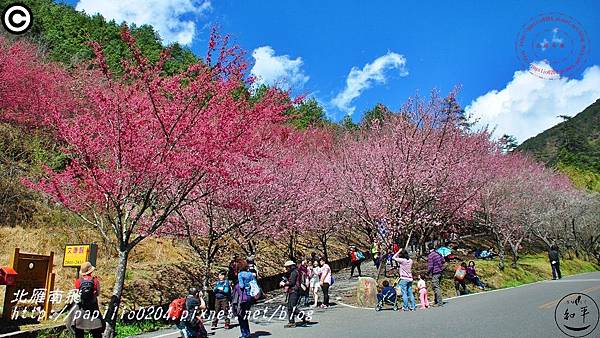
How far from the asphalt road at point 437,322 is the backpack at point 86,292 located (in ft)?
9.54

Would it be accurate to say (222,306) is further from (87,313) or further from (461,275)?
(461,275)

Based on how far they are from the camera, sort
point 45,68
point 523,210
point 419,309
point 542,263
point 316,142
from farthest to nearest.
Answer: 1. point 316,142
2. point 542,263
3. point 523,210
4. point 45,68
5. point 419,309

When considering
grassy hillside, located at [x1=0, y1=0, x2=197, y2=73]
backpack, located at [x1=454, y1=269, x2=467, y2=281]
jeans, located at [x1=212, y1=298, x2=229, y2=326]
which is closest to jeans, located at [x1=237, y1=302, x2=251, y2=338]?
jeans, located at [x1=212, y1=298, x2=229, y2=326]

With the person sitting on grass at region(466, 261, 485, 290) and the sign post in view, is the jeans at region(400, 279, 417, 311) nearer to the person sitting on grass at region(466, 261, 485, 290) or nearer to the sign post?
the person sitting on grass at region(466, 261, 485, 290)

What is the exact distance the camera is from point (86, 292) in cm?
714

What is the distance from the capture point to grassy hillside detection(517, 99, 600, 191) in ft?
160

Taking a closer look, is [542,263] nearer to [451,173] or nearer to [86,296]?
[451,173]

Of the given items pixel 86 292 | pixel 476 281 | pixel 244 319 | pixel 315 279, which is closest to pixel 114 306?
pixel 86 292

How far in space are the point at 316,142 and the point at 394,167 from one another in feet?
55.6

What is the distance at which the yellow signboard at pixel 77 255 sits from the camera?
9.69 meters

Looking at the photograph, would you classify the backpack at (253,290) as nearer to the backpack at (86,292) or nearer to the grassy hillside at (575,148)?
the backpack at (86,292)

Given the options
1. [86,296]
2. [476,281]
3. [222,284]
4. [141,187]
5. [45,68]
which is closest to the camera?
[86,296]

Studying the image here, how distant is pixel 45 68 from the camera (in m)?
21.4

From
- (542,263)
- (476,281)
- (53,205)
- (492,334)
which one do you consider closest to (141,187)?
(492,334)
